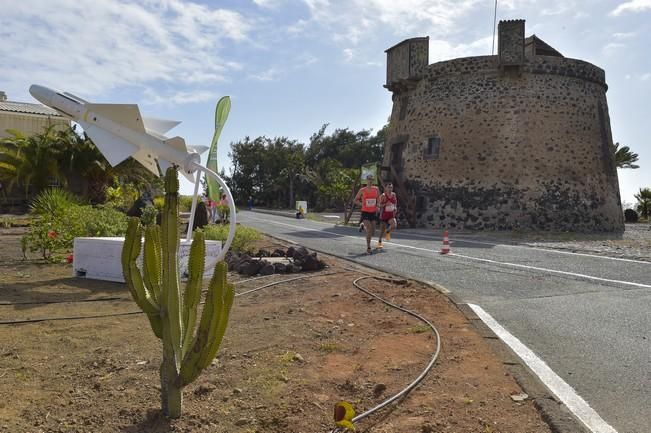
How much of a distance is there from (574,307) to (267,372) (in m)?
4.28

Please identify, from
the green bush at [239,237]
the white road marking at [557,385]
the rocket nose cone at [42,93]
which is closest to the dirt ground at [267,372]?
the white road marking at [557,385]

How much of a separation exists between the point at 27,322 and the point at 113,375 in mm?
2081

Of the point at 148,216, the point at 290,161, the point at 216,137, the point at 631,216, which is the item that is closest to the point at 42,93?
the point at 216,137

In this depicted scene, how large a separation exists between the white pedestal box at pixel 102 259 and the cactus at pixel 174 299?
452 cm

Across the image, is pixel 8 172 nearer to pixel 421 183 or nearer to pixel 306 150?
pixel 421 183

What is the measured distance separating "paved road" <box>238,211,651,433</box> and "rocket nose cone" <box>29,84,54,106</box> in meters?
6.20

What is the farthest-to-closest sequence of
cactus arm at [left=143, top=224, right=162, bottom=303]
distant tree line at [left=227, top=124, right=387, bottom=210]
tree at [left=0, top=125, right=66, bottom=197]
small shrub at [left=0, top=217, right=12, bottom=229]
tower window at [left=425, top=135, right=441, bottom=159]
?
distant tree line at [left=227, top=124, right=387, bottom=210]
tower window at [left=425, top=135, right=441, bottom=159]
tree at [left=0, top=125, right=66, bottom=197]
small shrub at [left=0, top=217, right=12, bottom=229]
cactus arm at [left=143, top=224, right=162, bottom=303]

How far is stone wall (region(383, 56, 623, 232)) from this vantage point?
23750mm

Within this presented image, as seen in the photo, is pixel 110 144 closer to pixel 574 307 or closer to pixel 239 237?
pixel 239 237

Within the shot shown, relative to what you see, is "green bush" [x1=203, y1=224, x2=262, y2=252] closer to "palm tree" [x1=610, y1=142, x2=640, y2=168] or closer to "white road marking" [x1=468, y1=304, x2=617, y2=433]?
"white road marking" [x1=468, y1=304, x2=617, y2=433]

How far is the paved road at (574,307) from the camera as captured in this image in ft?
12.2

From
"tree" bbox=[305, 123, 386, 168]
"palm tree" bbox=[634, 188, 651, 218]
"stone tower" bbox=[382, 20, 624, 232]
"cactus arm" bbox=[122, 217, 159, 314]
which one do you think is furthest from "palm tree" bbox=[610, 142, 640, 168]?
"cactus arm" bbox=[122, 217, 159, 314]

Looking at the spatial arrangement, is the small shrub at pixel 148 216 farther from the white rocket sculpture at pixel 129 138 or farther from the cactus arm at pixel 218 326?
the cactus arm at pixel 218 326

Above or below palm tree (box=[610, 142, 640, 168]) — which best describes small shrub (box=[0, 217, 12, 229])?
below
